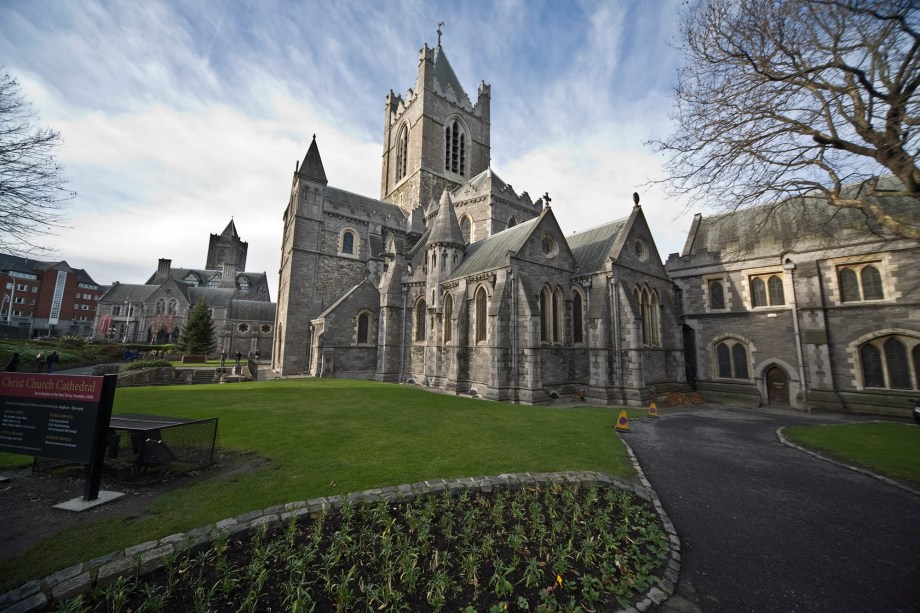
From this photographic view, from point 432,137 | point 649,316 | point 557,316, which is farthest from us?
point 432,137

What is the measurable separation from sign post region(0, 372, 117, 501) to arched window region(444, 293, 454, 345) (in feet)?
51.6

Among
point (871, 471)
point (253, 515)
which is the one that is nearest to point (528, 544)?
point (253, 515)

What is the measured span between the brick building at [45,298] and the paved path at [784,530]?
8925cm

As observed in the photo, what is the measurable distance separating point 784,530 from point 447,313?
17.1 m

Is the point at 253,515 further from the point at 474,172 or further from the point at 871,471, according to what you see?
the point at 474,172

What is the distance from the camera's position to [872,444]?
30.9 feet

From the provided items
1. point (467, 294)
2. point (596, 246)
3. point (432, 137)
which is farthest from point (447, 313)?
point (432, 137)

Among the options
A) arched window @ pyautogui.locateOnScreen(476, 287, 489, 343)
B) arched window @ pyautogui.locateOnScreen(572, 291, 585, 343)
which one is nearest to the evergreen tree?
arched window @ pyautogui.locateOnScreen(476, 287, 489, 343)

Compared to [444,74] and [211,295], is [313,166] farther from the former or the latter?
[211,295]

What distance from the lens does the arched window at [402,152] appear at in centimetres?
3725

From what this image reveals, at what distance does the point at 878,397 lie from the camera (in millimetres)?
15117

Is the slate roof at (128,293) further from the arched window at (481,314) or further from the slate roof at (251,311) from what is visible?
the arched window at (481,314)

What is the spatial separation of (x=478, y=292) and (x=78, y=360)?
116 feet

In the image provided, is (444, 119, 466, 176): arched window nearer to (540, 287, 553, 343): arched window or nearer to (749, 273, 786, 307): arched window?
(540, 287, 553, 343): arched window
